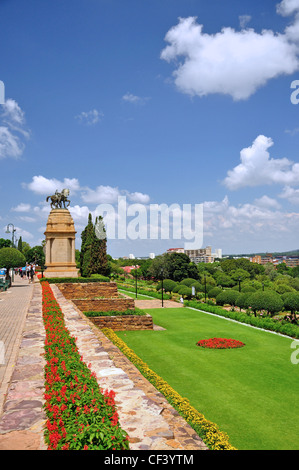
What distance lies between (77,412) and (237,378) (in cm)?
814

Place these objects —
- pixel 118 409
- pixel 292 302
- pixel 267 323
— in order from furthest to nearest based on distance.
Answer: pixel 292 302 → pixel 267 323 → pixel 118 409

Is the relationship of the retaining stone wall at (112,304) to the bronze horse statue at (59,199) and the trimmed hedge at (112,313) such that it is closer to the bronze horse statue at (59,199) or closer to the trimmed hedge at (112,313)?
the trimmed hedge at (112,313)

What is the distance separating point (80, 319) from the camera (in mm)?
12203

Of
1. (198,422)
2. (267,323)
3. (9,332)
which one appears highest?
(9,332)

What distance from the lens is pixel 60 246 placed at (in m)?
33.3

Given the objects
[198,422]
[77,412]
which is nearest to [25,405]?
[77,412]

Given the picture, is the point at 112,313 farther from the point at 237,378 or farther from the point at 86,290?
the point at 237,378

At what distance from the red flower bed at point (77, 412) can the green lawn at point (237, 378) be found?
Answer: 3.71 metres

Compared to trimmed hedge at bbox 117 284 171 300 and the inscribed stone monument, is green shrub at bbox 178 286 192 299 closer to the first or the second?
trimmed hedge at bbox 117 284 171 300
